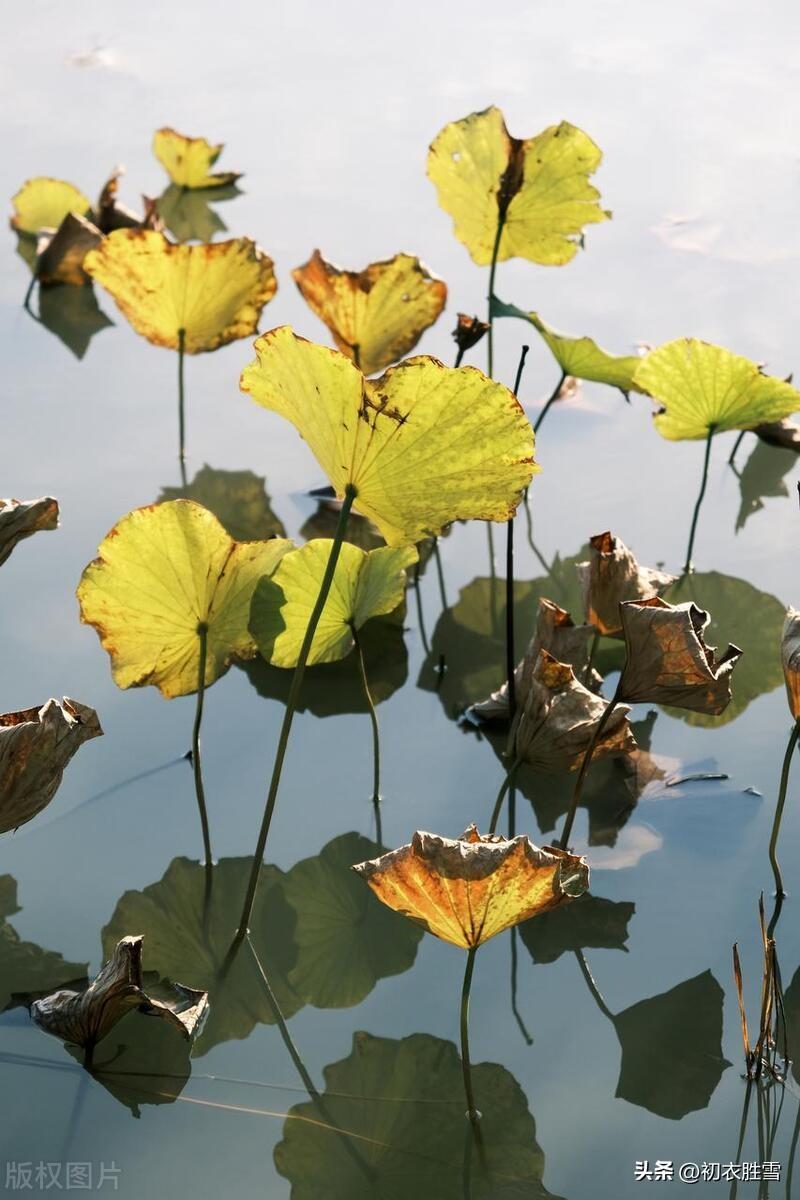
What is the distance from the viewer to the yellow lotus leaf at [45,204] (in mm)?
1982

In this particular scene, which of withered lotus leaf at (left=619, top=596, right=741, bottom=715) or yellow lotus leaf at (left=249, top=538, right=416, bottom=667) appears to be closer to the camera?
withered lotus leaf at (left=619, top=596, right=741, bottom=715)

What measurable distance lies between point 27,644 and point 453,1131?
0.61 meters

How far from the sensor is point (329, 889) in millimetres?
896

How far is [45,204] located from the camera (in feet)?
6.58

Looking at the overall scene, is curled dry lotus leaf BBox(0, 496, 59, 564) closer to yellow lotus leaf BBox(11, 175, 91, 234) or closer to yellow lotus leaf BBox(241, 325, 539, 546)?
yellow lotus leaf BBox(241, 325, 539, 546)

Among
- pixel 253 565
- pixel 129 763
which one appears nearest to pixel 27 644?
pixel 129 763

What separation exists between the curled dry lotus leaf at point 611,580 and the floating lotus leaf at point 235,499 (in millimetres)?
408

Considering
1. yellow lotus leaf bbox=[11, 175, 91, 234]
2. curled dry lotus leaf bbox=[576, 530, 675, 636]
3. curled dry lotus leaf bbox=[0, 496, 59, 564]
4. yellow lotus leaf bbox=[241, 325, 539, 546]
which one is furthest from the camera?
yellow lotus leaf bbox=[11, 175, 91, 234]

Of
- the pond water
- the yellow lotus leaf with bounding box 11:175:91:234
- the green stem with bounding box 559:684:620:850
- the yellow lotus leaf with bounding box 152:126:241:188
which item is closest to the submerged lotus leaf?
the pond water

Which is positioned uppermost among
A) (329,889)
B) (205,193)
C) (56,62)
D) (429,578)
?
(56,62)

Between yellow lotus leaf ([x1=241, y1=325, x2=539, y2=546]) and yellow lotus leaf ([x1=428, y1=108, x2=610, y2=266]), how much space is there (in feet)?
2.13

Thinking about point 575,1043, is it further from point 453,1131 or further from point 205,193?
point 205,193

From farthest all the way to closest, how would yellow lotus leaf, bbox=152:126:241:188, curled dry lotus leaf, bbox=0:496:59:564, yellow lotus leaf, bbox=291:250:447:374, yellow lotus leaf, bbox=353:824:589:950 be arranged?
yellow lotus leaf, bbox=152:126:241:188 → yellow lotus leaf, bbox=291:250:447:374 → curled dry lotus leaf, bbox=0:496:59:564 → yellow lotus leaf, bbox=353:824:589:950

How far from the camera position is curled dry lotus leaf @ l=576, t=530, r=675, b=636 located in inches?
38.3
